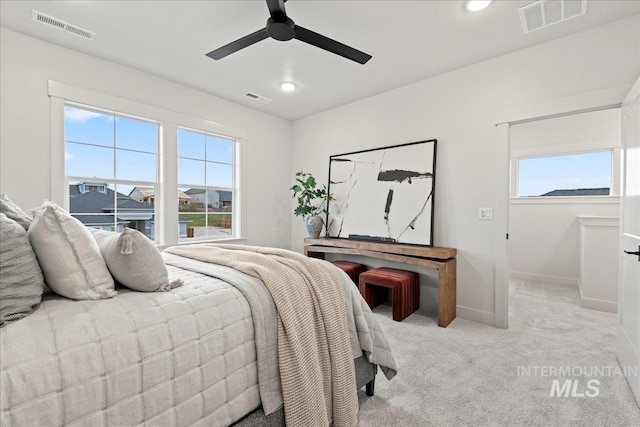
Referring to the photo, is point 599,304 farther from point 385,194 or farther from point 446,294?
point 385,194

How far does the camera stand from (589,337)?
8.97 feet

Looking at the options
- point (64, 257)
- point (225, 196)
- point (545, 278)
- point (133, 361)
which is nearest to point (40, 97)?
point (225, 196)

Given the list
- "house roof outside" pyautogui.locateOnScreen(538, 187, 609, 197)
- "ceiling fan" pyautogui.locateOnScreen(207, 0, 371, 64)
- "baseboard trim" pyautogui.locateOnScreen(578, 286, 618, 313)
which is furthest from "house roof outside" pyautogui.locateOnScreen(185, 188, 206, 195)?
"house roof outside" pyautogui.locateOnScreen(538, 187, 609, 197)

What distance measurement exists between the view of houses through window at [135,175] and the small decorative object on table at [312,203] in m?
1.03

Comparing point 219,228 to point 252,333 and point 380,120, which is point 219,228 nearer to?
point 380,120

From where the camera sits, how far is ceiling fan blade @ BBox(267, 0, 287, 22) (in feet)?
6.31

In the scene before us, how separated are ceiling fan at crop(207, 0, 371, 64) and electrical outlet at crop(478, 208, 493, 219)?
1952mm

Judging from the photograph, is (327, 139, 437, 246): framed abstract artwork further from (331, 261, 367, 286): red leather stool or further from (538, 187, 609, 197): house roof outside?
(538, 187, 609, 197): house roof outside

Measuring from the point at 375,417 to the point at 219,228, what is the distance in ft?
10.8

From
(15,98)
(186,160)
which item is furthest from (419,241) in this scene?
(15,98)

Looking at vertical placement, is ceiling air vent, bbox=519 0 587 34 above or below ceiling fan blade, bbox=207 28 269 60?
above

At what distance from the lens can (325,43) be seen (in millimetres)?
2291

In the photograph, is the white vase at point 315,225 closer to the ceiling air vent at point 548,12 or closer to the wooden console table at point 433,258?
the wooden console table at point 433,258

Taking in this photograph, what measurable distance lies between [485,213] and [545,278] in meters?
2.67
